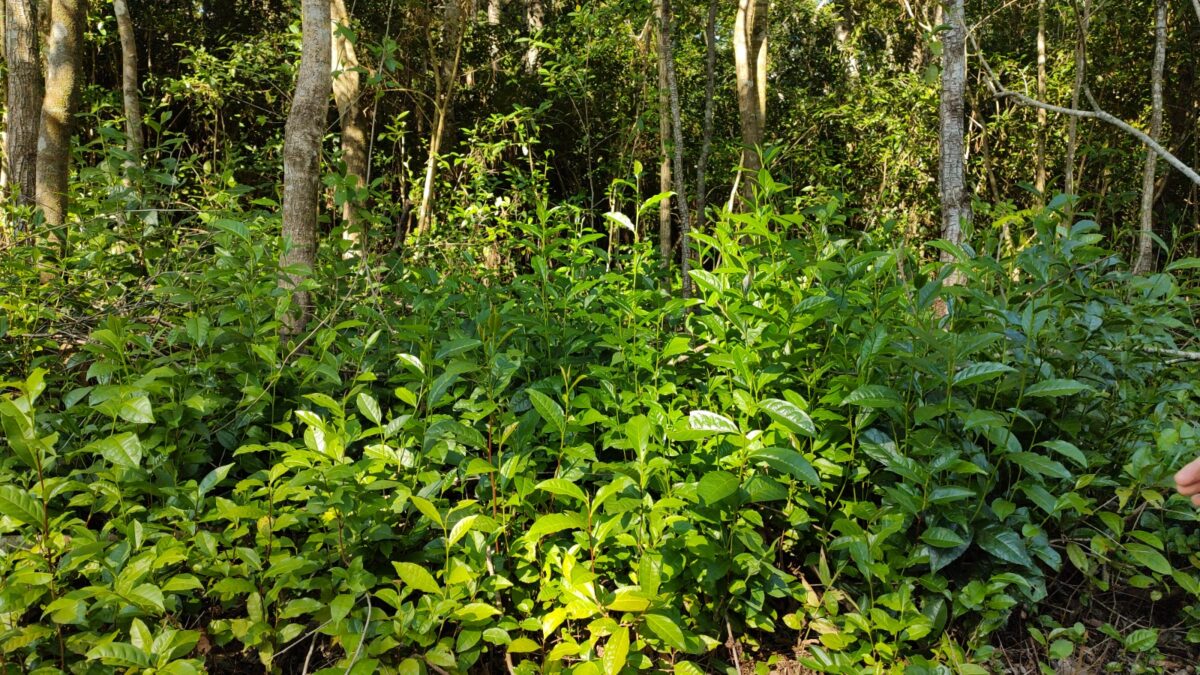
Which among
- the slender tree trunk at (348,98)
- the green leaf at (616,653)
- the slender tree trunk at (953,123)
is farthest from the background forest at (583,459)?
the slender tree trunk at (348,98)

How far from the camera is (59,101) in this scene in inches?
169

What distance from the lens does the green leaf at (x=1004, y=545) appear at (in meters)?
1.92

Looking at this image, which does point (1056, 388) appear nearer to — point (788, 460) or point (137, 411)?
point (788, 460)

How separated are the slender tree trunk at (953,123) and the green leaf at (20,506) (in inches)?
143

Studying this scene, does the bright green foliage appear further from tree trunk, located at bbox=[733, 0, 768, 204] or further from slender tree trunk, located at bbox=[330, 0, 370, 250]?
tree trunk, located at bbox=[733, 0, 768, 204]

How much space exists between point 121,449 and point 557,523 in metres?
1.01

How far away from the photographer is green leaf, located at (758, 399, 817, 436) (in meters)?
1.88

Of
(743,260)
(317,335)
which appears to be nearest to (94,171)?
(317,335)

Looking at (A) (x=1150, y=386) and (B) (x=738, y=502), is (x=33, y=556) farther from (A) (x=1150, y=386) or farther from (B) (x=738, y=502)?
(A) (x=1150, y=386)

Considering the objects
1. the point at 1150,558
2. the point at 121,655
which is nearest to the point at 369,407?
the point at 121,655

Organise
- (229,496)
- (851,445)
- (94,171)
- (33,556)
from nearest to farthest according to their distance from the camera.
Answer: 1. (33,556)
2. (851,445)
3. (229,496)
4. (94,171)

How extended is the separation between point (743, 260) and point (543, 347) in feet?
2.35

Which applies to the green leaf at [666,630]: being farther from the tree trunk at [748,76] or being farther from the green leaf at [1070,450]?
the tree trunk at [748,76]

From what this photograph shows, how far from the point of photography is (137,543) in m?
1.70
